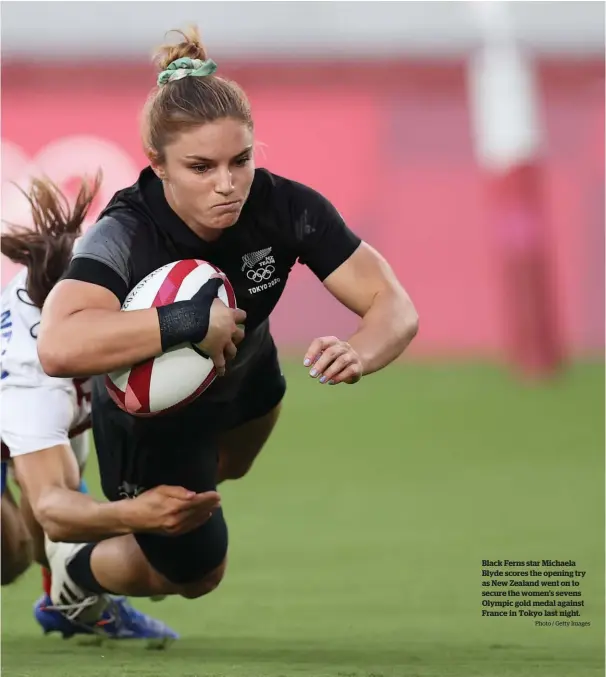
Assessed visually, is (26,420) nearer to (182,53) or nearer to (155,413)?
(155,413)

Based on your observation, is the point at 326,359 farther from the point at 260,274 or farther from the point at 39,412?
the point at 39,412

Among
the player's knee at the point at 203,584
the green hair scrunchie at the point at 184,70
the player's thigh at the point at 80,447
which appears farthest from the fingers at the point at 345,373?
the player's thigh at the point at 80,447

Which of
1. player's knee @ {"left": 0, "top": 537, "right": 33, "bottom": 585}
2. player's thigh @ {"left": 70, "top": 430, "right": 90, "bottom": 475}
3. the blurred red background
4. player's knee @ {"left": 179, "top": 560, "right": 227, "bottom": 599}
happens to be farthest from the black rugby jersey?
the blurred red background

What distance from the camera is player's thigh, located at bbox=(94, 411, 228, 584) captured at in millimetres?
4520

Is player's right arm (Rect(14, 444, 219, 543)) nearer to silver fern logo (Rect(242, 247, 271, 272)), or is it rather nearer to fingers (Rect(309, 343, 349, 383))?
fingers (Rect(309, 343, 349, 383))

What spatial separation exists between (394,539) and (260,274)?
3442 millimetres

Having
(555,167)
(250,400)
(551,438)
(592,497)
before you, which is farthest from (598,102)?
(250,400)

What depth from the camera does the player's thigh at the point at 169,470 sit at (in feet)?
14.8

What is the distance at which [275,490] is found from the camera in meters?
9.24

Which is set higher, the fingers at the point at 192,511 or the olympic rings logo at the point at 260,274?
the olympic rings logo at the point at 260,274

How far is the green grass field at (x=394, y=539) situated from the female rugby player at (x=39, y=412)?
172 millimetres

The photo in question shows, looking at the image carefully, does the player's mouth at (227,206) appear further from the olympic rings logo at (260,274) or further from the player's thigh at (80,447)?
the player's thigh at (80,447)

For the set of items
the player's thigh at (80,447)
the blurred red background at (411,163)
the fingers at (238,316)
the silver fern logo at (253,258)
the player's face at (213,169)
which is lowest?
the player's thigh at (80,447)

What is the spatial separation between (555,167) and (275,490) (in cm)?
634
